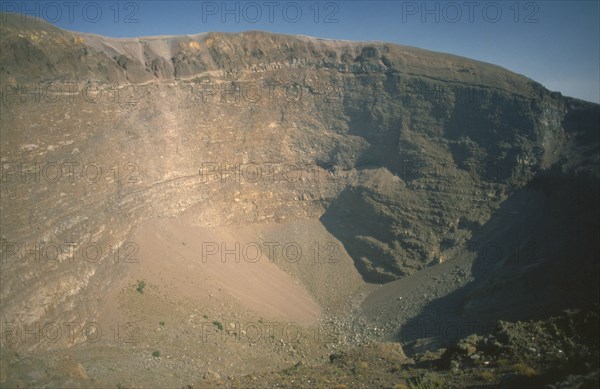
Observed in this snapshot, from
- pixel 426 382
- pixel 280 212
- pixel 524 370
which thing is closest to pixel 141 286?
pixel 280 212

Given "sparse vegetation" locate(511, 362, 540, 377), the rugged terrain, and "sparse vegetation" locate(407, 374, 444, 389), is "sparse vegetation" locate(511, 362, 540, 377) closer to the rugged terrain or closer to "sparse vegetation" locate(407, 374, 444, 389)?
the rugged terrain

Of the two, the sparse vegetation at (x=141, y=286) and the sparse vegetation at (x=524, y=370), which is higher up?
the sparse vegetation at (x=141, y=286)

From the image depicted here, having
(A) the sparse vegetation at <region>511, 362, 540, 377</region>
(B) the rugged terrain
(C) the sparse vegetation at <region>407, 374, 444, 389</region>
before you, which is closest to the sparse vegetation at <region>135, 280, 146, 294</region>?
(B) the rugged terrain

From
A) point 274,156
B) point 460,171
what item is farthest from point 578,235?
point 274,156

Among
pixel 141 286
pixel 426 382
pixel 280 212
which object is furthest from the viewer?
pixel 280 212

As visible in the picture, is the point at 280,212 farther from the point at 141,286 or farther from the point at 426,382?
the point at 426,382

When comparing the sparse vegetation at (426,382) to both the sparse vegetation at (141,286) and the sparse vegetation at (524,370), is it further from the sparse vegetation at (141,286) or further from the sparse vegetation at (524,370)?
the sparse vegetation at (141,286)

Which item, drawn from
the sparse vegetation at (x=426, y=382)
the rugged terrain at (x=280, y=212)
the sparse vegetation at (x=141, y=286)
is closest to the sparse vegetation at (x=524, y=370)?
the rugged terrain at (x=280, y=212)

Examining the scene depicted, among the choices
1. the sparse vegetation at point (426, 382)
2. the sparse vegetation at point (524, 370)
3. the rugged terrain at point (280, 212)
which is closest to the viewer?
the sparse vegetation at point (524, 370)
